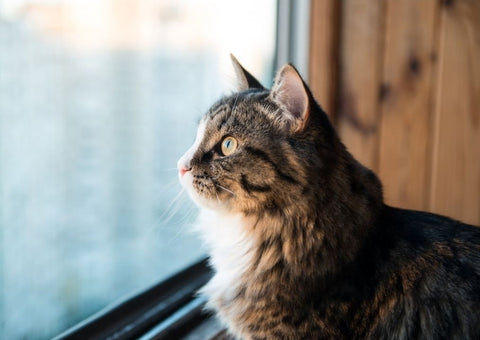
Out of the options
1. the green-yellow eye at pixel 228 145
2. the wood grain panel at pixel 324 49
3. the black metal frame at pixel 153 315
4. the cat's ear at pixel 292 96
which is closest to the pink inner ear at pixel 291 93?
the cat's ear at pixel 292 96

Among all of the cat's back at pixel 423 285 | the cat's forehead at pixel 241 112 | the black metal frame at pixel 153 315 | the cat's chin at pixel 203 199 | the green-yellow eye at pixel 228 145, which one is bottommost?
the black metal frame at pixel 153 315

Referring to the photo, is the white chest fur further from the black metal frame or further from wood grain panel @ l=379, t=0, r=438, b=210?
wood grain panel @ l=379, t=0, r=438, b=210

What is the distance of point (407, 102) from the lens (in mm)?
1782

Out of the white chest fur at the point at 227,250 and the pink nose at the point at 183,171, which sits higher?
the pink nose at the point at 183,171

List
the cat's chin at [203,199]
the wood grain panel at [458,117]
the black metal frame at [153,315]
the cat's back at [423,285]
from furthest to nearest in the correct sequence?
the wood grain panel at [458,117], the black metal frame at [153,315], the cat's chin at [203,199], the cat's back at [423,285]

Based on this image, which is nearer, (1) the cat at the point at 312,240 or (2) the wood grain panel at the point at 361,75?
(1) the cat at the point at 312,240

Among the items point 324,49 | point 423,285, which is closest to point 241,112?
point 423,285

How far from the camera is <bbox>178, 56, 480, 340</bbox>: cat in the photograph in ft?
3.21

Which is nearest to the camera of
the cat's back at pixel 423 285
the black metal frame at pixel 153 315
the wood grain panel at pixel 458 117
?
the cat's back at pixel 423 285

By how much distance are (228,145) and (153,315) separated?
20.6 inches

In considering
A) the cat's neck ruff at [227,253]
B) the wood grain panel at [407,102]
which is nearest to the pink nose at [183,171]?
the cat's neck ruff at [227,253]

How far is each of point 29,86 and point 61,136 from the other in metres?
0.13

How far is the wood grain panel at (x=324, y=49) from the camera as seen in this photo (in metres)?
1.74

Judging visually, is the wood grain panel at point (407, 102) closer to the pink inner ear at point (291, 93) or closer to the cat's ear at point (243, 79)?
the cat's ear at point (243, 79)
